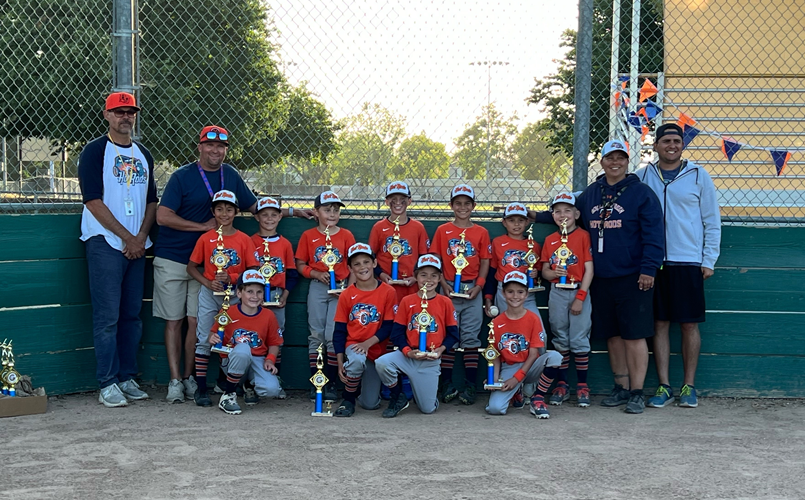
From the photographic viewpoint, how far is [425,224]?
6398mm

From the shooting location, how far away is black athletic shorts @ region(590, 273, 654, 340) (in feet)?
18.9

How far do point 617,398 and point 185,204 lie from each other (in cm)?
340

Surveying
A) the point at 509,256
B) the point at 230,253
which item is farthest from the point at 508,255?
the point at 230,253

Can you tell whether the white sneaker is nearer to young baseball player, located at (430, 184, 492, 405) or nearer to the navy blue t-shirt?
the navy blue t-shirt

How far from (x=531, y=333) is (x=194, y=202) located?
2.57 meters

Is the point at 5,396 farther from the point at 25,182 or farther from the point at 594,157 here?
the point at 594,157

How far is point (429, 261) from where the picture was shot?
18.5 feet

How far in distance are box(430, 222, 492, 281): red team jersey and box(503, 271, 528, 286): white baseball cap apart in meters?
0.37

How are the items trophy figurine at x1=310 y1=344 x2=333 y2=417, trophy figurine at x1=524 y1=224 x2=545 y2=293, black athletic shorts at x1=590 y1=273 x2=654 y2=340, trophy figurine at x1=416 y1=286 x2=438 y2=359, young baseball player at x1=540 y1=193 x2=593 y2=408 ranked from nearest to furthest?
1. trophy figurine at x1=310 y1=344 x2=333 y2=417
2. trophy figurine at x1=416 y1=286 x2=438 y2=359
3. black athletic shorts at x1=590 y1=273 x2=654 y2=340
4. young baseball player at x1=540 y1=193 x2=593 y2=408
5. trophy figurine at x1=524 y1=224 x2=545 y2=293

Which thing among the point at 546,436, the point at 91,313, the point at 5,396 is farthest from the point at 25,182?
the point at 546,436

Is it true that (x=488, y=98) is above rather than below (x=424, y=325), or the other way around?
above

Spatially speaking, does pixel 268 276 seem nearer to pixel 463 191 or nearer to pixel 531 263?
pixel 463 191

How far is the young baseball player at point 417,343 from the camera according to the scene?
5.60 meters

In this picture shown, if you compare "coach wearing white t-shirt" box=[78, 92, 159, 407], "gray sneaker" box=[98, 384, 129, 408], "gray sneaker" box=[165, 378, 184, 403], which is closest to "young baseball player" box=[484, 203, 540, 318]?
"gray sneaker" box=[165, 378, 184, 403]
